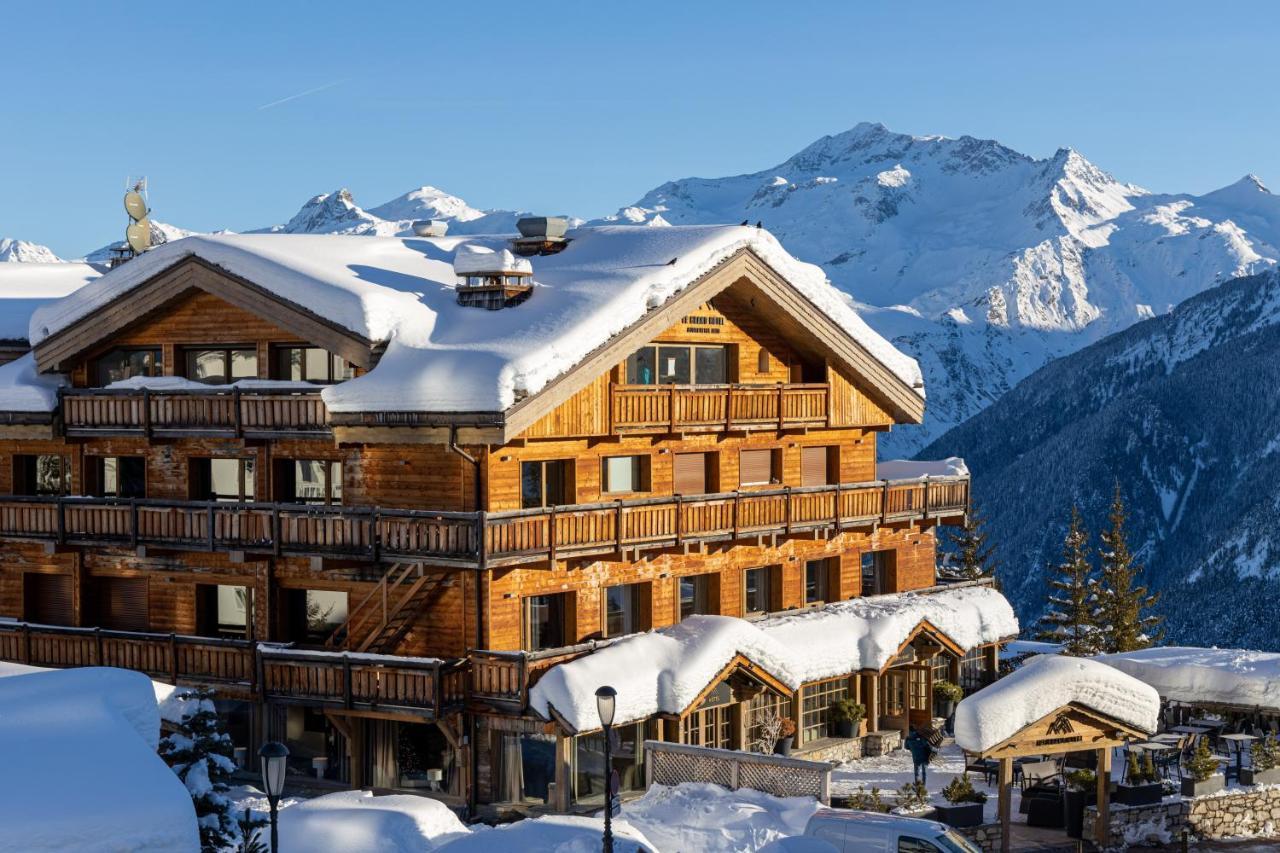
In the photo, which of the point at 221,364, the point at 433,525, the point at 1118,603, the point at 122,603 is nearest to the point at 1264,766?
the point at 433,525

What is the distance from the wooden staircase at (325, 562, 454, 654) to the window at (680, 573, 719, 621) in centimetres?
698

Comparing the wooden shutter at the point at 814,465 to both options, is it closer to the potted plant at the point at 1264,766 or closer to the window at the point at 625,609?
the window at the point at 625,609

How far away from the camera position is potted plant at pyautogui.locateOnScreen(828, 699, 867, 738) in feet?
132

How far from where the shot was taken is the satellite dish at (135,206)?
4691 centimetres

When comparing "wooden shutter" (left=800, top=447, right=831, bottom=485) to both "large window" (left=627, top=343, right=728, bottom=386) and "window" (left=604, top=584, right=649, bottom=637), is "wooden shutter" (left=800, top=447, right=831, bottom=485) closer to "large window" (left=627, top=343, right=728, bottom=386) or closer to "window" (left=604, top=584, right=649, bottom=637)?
"large window" (left=627, top=343, right=728, bottom=386)

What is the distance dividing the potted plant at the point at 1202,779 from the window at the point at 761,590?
10.8 m

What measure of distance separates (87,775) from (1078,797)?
20.0 metres

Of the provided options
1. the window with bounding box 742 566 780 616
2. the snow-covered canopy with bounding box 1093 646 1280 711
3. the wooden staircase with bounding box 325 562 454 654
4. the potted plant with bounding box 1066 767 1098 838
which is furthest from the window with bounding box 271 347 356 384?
the snow-covered canopy with bounding box 1093 646 1280 711

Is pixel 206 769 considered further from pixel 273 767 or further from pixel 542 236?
pixel 542 236

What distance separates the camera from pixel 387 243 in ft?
136

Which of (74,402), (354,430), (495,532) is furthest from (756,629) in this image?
(74,402)

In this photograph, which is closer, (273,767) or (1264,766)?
(273,767)

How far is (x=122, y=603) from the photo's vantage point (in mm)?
39531

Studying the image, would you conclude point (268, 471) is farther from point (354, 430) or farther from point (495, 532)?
point (495, 532)
